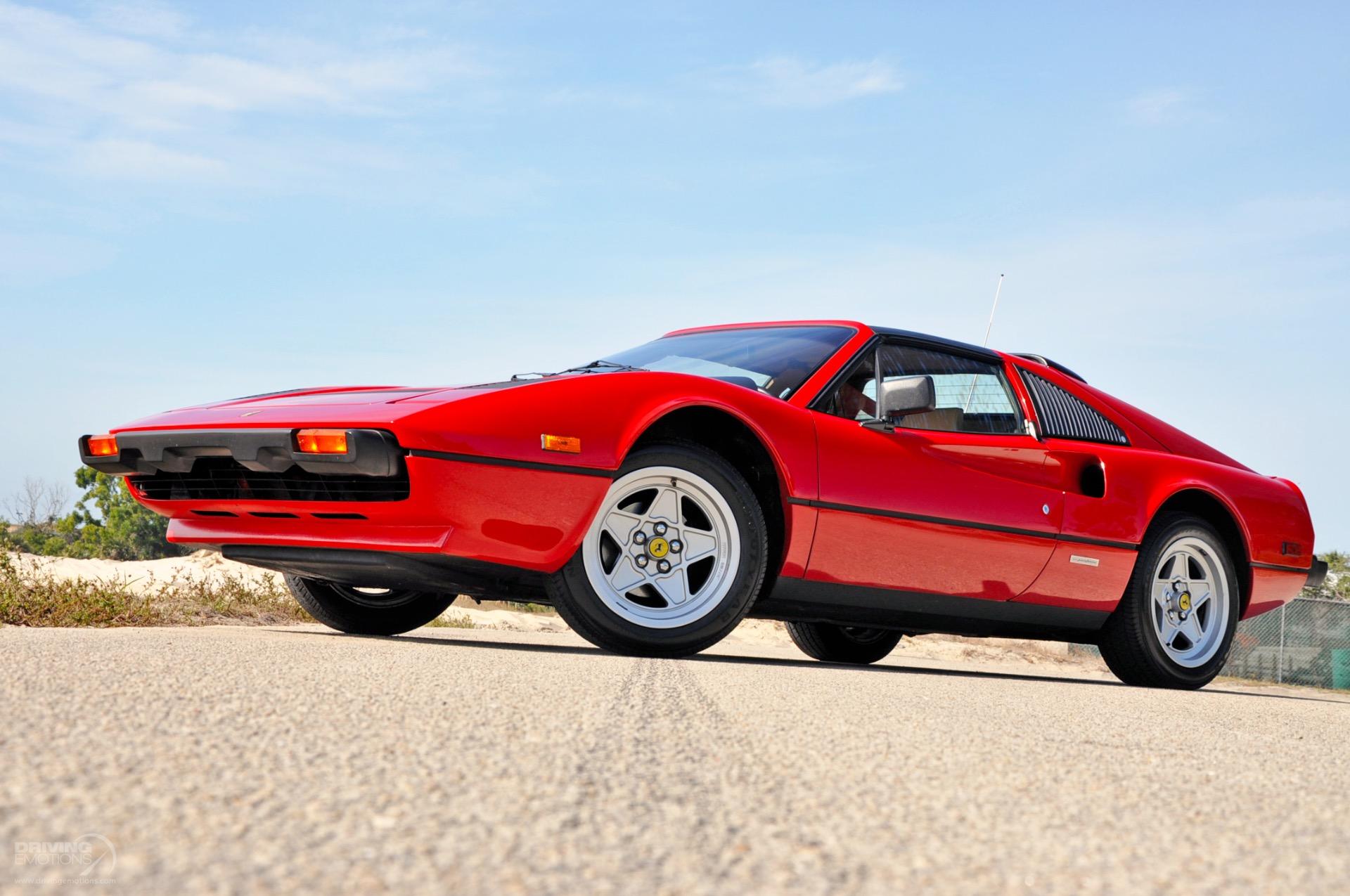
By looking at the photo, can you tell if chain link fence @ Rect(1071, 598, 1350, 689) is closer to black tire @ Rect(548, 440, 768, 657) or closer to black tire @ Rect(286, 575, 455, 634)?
black tire @ Rect(286, 575, 455, 634)

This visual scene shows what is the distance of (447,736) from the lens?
2078 mm

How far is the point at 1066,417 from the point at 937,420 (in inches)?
37.8

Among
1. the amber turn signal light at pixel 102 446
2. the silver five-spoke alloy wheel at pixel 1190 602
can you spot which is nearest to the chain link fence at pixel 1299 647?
the silver five-spoke alloy wheel at pixel 1190 602

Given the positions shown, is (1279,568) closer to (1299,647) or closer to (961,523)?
(961,523)

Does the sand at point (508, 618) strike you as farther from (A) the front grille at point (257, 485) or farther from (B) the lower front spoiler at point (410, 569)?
(B) the lower front spoiler at point (410, 569)

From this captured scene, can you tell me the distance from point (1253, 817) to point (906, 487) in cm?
290

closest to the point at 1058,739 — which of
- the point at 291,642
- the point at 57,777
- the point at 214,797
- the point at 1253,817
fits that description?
the point at 1253,817

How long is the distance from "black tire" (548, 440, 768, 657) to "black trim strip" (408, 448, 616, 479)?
14 centimetres

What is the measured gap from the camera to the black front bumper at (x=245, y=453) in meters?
3.75

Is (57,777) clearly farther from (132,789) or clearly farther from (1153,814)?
(1153,814)

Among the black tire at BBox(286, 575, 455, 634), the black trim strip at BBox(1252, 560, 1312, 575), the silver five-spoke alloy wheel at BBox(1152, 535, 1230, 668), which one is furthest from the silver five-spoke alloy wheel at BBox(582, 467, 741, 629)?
the black trim strip at BBox(1252, 560, 1312, 575)

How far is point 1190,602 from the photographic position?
6027mm

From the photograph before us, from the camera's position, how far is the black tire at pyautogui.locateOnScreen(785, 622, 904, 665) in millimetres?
7184

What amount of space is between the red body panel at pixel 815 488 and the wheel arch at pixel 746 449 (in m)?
0.02
